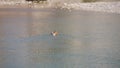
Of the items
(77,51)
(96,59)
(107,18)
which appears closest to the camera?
(96,59)

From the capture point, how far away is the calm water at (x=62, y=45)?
99.7 ft

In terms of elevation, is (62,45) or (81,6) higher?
(62,45)

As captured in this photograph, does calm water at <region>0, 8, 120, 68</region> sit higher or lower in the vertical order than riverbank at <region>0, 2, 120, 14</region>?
higher

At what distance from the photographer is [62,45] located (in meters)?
37.4

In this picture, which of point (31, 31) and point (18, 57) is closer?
point (18, 57)

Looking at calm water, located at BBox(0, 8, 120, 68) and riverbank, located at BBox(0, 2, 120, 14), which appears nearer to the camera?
calm water, located at BBox(0, 8, 120, 68)

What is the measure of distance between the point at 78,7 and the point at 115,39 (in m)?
42.5

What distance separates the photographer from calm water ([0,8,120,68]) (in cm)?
3039

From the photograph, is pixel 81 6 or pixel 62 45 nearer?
pixel 62 45

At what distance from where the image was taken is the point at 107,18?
60.8m

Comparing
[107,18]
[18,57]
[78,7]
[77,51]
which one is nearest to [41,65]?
[18,57]

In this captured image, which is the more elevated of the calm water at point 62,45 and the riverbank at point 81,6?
the calm water at point 62,45

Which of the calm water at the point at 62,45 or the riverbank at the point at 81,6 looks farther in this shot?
the riverbank at the point at 81,6

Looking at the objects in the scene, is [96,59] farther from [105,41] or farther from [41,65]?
[105,41]
